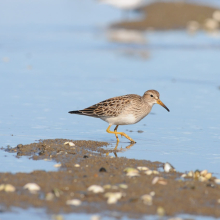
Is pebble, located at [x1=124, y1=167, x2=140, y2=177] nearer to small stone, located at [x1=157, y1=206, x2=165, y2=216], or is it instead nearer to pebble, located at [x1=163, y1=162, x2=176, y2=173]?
pebble, located at [x1=163, y1=162, x2=176, y2=173]

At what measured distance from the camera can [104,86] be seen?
1408 centimetres

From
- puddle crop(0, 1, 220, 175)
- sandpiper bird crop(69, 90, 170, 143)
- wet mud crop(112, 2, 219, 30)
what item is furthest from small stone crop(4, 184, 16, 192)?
wet mud crop(112, 2, 219, 30)

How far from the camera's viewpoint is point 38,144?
27.1 feet

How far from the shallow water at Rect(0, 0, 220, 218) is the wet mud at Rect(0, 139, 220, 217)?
18.5 inches

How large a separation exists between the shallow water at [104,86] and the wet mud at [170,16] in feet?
4.98

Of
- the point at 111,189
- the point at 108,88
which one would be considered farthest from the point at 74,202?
the point at 108,88

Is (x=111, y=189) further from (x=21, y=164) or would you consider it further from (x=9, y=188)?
(x=21, y=164)

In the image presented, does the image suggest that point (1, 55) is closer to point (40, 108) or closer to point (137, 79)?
point (137, 79)

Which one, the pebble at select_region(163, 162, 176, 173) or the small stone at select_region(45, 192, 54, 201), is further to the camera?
the pebble at select_region(163, 162, 176, 173)

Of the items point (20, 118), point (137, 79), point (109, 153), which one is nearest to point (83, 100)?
point (20, 118)

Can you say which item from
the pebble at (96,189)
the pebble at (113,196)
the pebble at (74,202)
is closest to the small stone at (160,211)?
the pebble at (113,196)

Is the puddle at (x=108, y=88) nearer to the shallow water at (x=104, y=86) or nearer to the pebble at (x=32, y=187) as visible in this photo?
the shallow water at (x=104, y=86)

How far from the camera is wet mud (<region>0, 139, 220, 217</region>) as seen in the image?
217 inches

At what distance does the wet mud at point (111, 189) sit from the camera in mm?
5512
